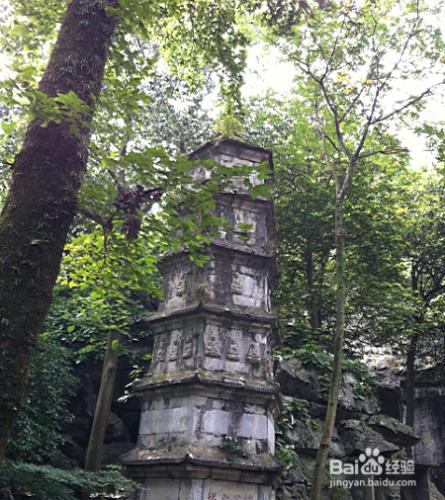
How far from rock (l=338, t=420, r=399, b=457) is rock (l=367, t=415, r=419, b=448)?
244mm

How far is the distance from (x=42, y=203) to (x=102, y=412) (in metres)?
7.09

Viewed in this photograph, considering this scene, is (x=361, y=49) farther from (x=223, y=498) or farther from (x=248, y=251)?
(x=223, y=498)

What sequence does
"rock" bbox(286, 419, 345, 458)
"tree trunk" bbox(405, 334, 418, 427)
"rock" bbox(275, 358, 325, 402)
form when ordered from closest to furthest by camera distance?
"rock" bbox(286, 419, 345, 458) → "rock" bbox(275, 358, 325, 402) → "tree trunk" bbox(405, 334, 418, 427)

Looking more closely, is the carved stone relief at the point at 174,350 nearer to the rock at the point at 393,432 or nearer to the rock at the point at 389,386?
the rock at the point at 393,432

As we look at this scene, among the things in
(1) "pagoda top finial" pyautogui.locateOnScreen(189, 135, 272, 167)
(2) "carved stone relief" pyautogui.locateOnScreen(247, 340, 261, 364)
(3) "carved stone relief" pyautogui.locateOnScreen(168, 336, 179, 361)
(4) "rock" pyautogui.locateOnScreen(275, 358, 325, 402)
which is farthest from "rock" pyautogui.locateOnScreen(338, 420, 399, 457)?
(1) "pagoda top finial" pyautogui.locateOnScreen(189, 135, 272, 167)

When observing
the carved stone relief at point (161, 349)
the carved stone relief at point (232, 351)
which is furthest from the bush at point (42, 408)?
the carved stone relief at point (232, 351)

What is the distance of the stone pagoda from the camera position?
687 cm

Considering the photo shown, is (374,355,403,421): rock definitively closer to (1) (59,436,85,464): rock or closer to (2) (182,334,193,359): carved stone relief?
(1) (59,436,85,464): rock

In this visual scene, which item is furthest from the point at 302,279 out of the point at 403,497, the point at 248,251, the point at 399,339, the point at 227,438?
the point at 227,438

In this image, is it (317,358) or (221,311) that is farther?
(317,358)

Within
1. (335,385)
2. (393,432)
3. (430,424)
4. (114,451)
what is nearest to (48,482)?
(335,385)

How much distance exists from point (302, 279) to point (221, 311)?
849 centimetres

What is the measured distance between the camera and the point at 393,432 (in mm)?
11711

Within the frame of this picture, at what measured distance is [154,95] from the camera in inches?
656
